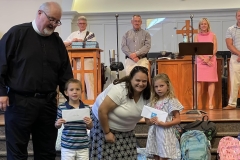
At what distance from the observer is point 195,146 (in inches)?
135

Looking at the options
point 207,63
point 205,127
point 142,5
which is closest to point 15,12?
point 142,5

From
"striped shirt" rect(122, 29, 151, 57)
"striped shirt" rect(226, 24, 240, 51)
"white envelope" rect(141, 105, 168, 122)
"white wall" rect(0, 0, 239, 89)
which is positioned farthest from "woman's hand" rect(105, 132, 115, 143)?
"white wall" rect(0, 0, 239, 89)

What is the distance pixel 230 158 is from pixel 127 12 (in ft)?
19.4

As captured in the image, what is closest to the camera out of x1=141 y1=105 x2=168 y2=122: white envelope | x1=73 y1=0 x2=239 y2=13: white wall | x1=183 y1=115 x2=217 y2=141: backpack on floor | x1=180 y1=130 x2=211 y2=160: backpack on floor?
x1=141 y1=105 x2=168 y2=122: white envelope

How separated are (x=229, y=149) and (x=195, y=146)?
0.37 metres

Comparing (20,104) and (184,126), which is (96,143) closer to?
(20,104)

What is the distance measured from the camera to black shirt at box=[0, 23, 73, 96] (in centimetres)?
229

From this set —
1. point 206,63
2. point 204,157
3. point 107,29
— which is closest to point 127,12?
point 107,29

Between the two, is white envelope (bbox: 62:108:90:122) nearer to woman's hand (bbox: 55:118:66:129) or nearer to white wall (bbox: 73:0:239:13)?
woman's hand (bbox: 55:118:66:129)

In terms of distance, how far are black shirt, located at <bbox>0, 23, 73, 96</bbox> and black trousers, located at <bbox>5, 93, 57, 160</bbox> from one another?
0.08 meters

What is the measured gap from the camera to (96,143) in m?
2.64

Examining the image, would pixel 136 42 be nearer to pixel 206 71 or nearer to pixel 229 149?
pixel 206 71

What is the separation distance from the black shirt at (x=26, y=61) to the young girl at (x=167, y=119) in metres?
1.03

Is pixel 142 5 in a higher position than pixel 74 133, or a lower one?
higher
